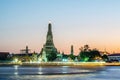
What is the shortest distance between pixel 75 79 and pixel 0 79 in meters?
13.2

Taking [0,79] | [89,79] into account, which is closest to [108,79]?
[89,79]

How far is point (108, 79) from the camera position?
3238 inches

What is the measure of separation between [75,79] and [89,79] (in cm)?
299

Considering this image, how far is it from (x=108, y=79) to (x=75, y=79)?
7577mm

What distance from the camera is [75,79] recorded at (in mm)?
77938

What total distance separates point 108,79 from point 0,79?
19.7 meters

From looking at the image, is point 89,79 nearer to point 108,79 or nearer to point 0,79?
point 108,79

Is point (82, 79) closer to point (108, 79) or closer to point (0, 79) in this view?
Answer: point (108, 79)

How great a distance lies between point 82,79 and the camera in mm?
78188

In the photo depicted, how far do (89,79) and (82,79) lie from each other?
186 centimetres

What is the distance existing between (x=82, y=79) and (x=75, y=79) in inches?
49.5

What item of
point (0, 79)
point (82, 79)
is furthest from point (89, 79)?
point (0, 79)

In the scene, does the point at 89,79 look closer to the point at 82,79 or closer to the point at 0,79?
the point at 82,79

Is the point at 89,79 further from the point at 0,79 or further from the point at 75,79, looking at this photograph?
the point at 0,79
